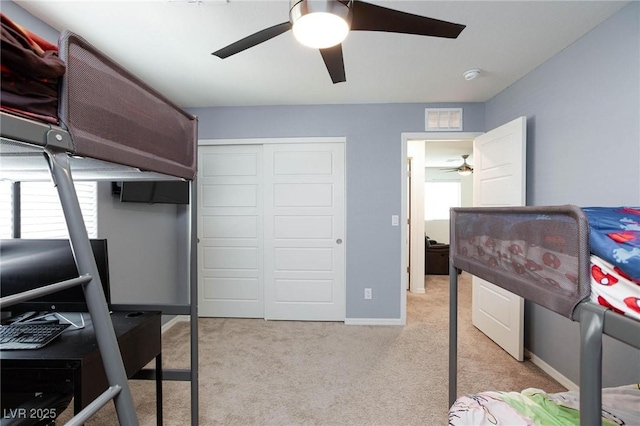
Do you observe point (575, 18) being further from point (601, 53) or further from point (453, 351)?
point (453, 351)

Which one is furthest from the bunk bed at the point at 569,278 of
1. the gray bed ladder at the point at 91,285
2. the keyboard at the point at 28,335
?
the keyboard at the point at 28,335

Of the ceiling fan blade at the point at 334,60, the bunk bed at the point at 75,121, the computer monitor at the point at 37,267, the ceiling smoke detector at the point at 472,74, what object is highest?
the ceiling smoke detector at the point at 472,74

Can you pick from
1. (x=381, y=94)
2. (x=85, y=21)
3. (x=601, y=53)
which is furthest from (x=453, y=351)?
(x=85, y=21)

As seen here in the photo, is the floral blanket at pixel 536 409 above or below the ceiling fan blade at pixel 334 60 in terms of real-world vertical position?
below

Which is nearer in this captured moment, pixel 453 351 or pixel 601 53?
pixel 453 351

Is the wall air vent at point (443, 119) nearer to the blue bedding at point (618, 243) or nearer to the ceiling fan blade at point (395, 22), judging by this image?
the ceiling fan blade at point (395, 22)

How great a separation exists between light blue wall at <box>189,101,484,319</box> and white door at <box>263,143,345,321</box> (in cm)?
13

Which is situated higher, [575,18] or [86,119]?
[575,18]

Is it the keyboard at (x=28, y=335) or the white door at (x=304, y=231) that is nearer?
the keyboard at (x=28, y=335)

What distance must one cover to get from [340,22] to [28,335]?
194 cm

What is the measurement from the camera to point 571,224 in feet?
2.65

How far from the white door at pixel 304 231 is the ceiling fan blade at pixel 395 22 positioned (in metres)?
1.98

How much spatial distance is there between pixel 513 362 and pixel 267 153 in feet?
10.4

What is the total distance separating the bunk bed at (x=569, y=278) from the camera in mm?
694
